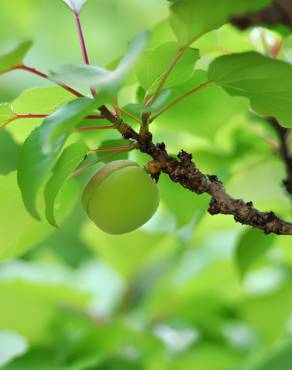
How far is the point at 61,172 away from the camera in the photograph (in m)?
0.55

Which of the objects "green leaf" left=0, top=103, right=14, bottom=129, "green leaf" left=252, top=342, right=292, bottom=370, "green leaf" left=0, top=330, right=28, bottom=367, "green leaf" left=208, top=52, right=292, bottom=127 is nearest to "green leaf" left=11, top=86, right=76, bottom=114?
"green leaf" left=0, top=103, right=14, bottom=129

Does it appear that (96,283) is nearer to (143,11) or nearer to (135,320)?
(135,320)

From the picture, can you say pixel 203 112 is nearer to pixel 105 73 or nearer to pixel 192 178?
pixel 192 178

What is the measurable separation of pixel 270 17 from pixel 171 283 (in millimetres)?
694

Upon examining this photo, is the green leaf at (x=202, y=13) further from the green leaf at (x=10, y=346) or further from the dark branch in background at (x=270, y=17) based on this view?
the green leaf at (x=10, y=346)

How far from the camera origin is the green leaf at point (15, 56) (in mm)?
472

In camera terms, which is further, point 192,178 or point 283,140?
point 283,140

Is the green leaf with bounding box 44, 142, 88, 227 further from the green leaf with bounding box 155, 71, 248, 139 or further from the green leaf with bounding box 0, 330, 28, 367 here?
the green leaf with bounding box 0, 330, 28, 367

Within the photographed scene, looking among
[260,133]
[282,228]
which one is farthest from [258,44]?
[282,228]

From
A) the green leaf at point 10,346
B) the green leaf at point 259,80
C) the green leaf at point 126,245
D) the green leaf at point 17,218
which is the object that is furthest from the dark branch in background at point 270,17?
the green leaf at point 126,245

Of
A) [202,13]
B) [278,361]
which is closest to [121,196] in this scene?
[202,13]

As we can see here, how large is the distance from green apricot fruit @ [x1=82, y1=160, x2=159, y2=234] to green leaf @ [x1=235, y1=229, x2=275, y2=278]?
282mm

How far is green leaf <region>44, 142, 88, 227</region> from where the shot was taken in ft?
1.78

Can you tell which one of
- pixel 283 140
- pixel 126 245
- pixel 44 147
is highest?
pixel 126 245
